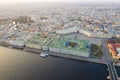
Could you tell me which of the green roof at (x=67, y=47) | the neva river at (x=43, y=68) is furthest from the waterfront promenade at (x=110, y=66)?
the green roof at (x=67, y=47)

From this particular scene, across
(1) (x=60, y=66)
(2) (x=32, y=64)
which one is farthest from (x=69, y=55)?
(2) (x=32, y=64)

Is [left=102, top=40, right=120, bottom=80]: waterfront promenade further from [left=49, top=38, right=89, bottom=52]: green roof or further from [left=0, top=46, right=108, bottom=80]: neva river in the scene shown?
[left=49, top=38, right=89, bottom=52]: green roof

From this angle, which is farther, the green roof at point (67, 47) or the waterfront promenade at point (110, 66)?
→ the green roof at point (67, 47)

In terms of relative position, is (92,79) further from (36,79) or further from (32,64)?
(32,64)

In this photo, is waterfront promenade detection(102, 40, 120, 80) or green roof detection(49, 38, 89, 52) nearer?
waterfront promenade detection(102, 40, 120, 80)

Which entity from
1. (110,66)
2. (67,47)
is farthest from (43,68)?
(110,66)

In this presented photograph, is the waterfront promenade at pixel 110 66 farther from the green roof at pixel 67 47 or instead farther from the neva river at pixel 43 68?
the green roof at pixel 67 47

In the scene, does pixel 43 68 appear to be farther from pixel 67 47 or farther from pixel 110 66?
pixel 110 66

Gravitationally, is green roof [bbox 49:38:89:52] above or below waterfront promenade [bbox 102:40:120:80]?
above

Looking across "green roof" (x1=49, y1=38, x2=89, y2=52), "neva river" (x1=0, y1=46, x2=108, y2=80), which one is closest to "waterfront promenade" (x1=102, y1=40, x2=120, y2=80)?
"neva river" (x1=0, y1=46, x2=108, y2=80)
